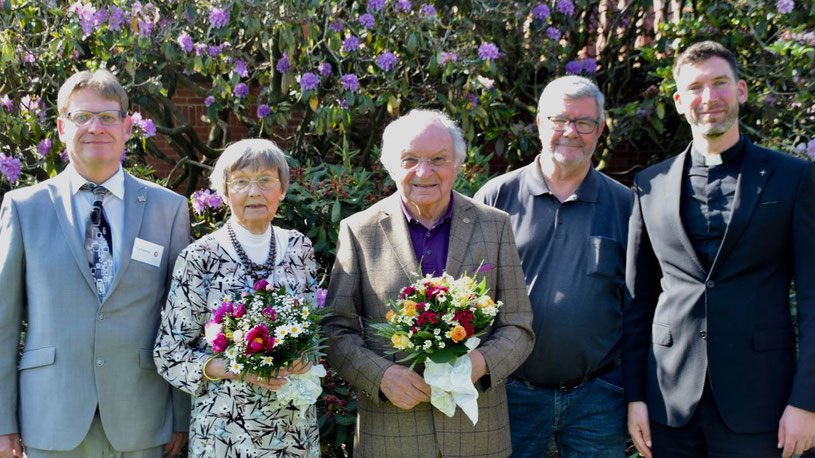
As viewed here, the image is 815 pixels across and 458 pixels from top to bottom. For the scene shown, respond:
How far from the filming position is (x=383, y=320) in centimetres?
312

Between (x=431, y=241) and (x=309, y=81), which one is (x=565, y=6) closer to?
(x=309, y=81)

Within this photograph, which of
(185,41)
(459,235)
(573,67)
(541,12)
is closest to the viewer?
(459,235)

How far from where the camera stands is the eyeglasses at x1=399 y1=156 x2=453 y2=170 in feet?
10.2

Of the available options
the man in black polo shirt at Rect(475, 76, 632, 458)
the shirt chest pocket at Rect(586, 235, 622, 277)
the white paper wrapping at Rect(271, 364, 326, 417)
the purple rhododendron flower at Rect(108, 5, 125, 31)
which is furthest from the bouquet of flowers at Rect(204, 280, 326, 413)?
the purple rhododendron flower at Rect(108, 5, 125, 31)

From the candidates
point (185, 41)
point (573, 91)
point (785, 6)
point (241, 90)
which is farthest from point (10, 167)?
point (785, 6)

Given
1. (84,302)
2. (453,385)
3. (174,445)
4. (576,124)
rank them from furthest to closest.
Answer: (576,124) → (174,445) → (84,302) → (453,385)

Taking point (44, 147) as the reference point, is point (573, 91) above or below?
below

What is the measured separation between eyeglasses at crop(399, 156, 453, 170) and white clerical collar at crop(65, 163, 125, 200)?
1244mm

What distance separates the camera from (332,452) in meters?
4.46

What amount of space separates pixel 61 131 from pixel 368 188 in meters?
1.98

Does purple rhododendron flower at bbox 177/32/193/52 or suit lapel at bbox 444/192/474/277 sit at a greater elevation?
purple rhododendron flower at bbox 177/32/193/52

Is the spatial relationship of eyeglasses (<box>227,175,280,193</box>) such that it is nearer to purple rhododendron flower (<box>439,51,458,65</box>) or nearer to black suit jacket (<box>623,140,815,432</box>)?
black suit jacket (<box>623,140,815,432</box>)

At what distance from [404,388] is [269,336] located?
59 centimetres

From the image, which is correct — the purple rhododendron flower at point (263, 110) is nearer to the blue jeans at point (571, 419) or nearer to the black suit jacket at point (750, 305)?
the blue jeans at point (571, 419)
